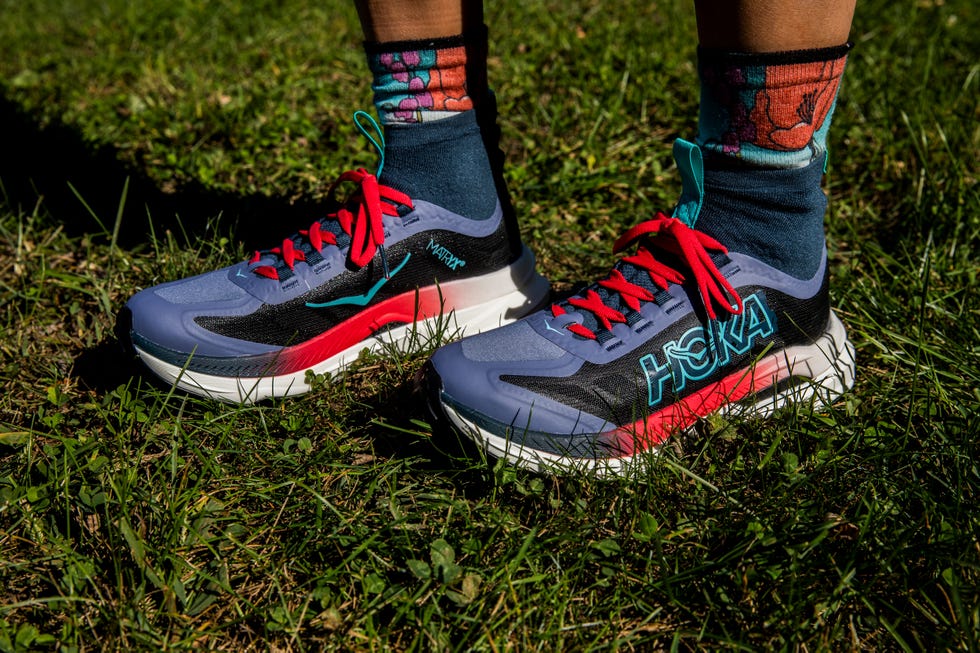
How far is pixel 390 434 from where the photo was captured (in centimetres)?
182

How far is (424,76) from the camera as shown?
1.84 metres

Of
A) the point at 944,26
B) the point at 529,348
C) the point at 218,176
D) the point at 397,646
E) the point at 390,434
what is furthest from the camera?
the point at 944,26

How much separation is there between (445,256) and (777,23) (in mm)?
952

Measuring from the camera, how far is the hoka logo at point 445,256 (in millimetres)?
1967

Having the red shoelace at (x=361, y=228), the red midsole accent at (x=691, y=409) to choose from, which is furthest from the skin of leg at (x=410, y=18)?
the red midsole accent at (x=691, y=409)

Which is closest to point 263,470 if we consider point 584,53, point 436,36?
point 436,36

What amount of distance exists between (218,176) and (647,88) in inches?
71.4

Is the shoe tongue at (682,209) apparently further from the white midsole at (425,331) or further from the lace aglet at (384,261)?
the lace aglet at (384,261)

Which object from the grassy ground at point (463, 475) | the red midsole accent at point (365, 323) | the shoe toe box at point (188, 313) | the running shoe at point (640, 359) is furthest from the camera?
the red midsole accent at point (365, 323)

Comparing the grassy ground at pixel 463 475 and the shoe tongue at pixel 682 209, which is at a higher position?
the shoe tongue at pixel 682 209

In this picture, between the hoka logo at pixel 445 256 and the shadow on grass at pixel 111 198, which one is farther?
the shadow on grass at pixel 111 198

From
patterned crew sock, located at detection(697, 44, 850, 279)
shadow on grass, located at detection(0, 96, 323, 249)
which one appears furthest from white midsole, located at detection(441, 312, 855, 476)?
shadow on grass, located at detection(0, 96, 323, 249)

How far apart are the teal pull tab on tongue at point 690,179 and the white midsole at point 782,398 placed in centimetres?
39

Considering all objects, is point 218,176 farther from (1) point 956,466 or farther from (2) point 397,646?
(1) point 956,466
